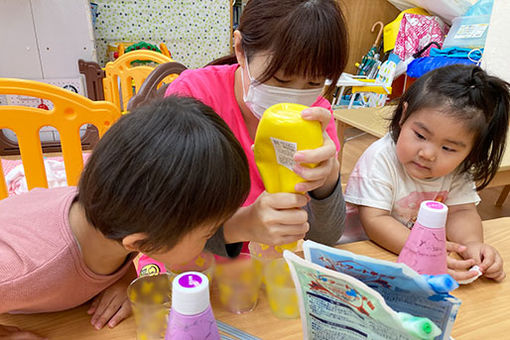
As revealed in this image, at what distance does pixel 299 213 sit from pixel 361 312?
22 centimetres

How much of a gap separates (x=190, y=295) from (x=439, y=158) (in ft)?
2.70

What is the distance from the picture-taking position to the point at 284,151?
0.55m

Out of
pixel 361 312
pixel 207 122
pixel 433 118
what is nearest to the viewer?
pixel 361 312

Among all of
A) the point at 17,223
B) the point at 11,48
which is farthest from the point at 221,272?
the point at 11,48

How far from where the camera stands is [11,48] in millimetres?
2777

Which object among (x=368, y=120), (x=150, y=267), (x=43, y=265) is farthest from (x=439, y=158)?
(x=368, y=120)

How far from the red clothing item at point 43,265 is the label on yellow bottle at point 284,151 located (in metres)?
0.38

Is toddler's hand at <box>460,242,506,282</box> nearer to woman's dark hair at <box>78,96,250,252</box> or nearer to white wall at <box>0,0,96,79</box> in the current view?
woman's dark hair at <box>78,96,250,252</box>

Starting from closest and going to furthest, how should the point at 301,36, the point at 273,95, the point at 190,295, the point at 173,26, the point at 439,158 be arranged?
the point at 190,295
the point at 301,36
the point at 273,95
the point at 439,158
the point at 173,26

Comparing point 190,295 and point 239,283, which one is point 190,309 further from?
point 239,283

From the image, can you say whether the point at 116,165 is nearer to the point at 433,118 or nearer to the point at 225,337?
the point at 225,337

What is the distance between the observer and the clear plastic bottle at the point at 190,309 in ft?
1.26

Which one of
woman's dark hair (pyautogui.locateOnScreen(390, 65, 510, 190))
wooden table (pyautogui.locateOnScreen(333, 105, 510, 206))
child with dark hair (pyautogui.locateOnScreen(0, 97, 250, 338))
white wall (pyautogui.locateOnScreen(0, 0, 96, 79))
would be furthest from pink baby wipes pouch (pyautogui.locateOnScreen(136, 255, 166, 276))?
white wall (pyautogui.locateOnScreen(0, 0, 96, 79))

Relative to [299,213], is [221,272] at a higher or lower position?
lower
